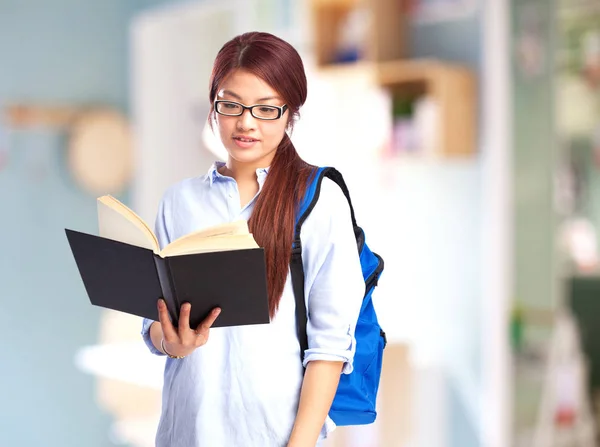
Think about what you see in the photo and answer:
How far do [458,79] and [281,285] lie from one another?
2.50 meters

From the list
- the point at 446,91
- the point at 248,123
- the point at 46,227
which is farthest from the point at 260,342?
the point at 46,227

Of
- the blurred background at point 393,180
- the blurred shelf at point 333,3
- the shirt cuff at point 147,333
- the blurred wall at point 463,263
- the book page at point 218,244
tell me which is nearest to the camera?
the book page at point 218,244

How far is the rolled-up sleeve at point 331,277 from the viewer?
669 millimetres

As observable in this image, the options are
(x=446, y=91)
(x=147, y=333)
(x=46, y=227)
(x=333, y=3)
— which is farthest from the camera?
(x=46, y=227)

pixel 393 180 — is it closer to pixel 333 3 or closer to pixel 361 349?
pixel 333 3

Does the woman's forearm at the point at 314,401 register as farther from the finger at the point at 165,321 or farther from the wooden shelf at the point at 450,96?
the wooden shelf at the point at 450,96

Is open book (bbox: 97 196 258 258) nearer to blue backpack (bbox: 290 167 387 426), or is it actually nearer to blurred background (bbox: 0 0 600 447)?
blue backpack (bbox: 290 167 387 426)

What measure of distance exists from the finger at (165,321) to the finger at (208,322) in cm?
2

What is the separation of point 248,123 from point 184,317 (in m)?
0.16

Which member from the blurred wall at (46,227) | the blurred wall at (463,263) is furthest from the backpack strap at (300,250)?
the blurred wall at (46,227)

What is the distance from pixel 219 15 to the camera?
12.8ft

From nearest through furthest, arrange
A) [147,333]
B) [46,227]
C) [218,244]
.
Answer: [218,244] → [147,333] → [46,227]

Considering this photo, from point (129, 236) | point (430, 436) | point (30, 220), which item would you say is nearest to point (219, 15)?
point (30, 220)

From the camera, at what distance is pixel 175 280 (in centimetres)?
64
